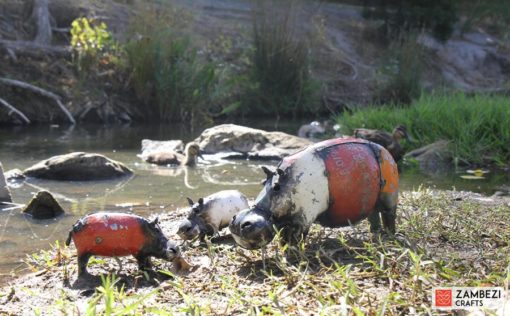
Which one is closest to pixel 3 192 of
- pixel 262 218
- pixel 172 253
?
pixel 172 253

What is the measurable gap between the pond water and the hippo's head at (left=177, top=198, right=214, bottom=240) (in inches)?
37.2

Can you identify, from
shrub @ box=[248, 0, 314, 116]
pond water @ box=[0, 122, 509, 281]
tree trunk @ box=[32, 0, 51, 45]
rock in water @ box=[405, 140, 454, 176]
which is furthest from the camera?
shrub @ box=[248, 0, 314, 116]

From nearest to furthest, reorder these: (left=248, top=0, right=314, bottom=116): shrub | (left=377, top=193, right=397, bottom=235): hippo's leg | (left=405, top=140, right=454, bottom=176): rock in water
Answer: (left=377, top=193, right=397, bottom=235): hippo's leg → (left=405, top=140, right=454, bottom=176): rock in water → (left=248, top=0, right=314, bottom=116): shrub

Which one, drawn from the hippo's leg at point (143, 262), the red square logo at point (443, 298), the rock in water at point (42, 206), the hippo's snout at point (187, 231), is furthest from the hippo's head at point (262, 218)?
the rock in water at point (42, 206)

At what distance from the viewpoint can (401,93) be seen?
49.4 ft

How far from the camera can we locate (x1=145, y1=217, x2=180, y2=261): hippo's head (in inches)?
137

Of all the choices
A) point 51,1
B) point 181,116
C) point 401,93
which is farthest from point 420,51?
point 51,1

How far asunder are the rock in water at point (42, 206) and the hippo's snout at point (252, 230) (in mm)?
2345

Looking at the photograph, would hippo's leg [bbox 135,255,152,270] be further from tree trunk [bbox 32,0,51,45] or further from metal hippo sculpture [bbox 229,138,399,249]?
tree trunk [bbox 32,0,51,45]

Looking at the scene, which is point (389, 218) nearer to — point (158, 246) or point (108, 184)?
point (158, 246)

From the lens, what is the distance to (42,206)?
17.3 ft

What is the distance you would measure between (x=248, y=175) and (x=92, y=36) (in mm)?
6102

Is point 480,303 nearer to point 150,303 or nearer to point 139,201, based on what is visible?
point 150,303

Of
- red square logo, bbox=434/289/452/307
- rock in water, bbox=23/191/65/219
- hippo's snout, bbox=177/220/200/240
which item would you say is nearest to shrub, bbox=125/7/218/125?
rock in water, bbox=23/191/65/219
